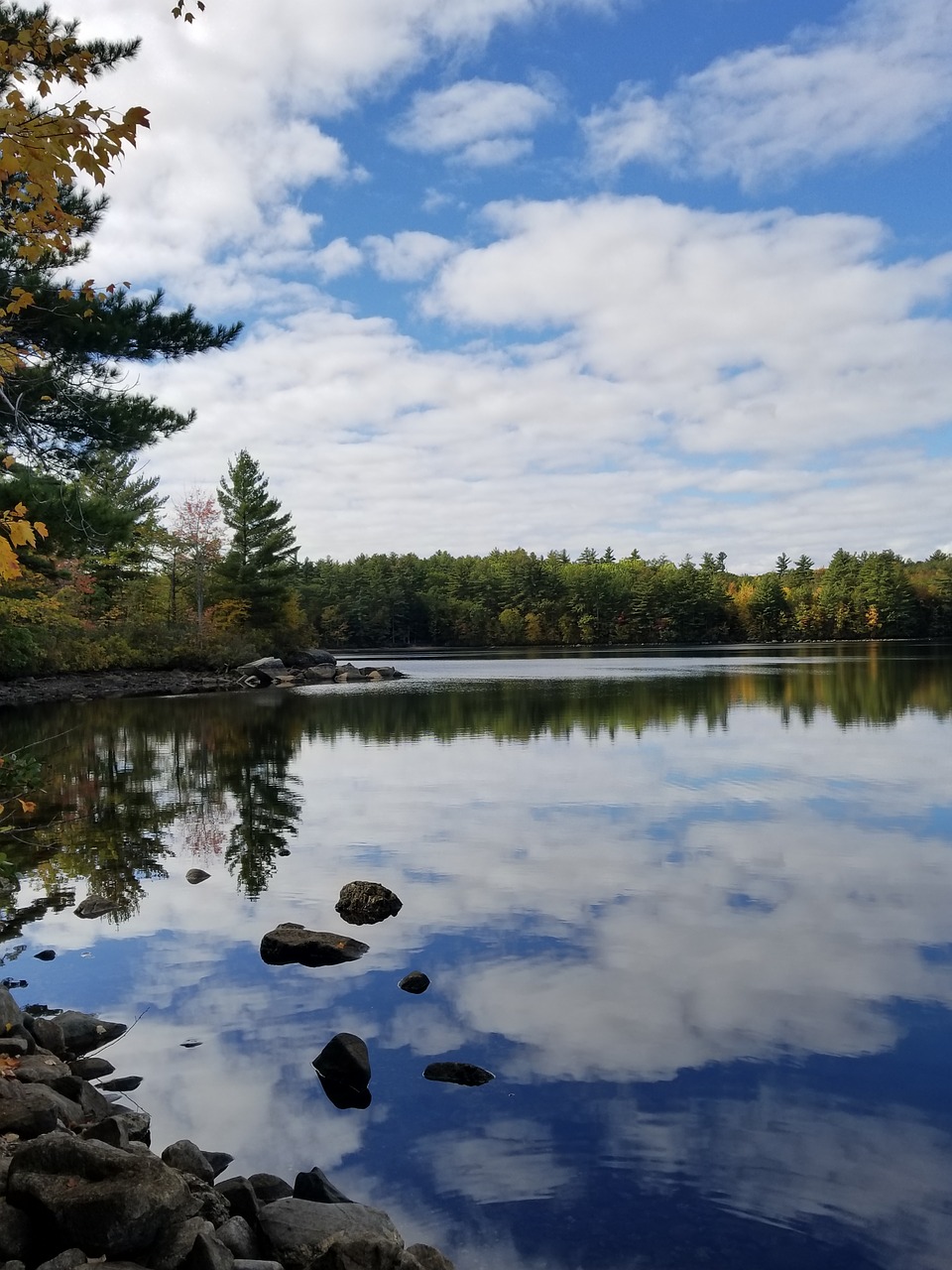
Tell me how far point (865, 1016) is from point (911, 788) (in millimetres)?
9893

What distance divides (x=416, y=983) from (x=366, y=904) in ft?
6.71

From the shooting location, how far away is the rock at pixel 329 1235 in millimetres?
4188

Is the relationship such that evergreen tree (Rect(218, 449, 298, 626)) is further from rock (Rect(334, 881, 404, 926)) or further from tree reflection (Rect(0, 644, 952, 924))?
rock (Rect(334, 881, 404, 926))

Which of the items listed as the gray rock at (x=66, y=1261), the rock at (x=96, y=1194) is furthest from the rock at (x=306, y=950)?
the gray rock at (x=66, y=1261)

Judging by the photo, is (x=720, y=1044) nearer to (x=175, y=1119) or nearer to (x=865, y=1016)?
(x=865, y=1016)

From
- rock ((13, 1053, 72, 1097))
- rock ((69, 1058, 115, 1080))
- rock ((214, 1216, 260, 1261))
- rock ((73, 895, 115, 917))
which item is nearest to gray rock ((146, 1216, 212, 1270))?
rock ((214, 1216, 260, 1261))

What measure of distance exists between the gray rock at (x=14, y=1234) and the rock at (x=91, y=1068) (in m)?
2.73

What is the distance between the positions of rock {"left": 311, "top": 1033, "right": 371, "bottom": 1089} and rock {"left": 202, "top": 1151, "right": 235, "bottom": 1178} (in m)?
0.99

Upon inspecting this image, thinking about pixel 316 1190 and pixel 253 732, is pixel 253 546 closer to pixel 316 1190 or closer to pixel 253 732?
pixel 253 732

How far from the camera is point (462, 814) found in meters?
15.0

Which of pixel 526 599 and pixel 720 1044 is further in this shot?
pixel 526 599

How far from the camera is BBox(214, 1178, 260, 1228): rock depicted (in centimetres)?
467

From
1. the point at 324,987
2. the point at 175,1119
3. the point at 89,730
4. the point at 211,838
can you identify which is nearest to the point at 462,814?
the point at 211,838

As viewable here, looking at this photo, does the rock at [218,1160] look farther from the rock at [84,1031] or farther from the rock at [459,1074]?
the rock at [84,1031]
